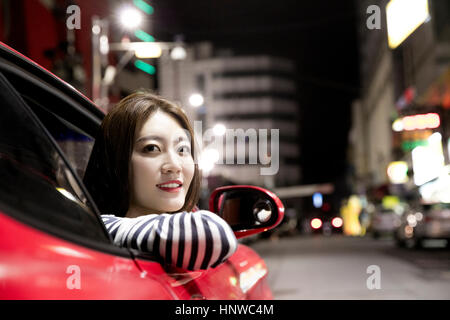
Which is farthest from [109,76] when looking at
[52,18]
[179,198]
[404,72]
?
[404,72]

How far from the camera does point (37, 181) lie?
4.15ft

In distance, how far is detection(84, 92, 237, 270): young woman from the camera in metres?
1.52

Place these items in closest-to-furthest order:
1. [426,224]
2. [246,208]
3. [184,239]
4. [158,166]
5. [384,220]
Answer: [184,239]
[158,166]
[246,208]
[426,224]
[384,220]

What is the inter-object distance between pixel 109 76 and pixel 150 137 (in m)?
16.7

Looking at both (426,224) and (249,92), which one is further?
(249,92)

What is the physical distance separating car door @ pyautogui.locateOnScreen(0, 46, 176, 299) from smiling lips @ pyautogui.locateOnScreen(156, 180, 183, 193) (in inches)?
14.7

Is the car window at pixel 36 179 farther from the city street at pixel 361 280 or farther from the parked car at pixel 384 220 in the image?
the parked car at pixel 384 220

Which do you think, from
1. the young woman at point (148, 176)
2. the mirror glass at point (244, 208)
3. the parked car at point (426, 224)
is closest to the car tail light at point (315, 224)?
the mirror glass at point (244, 208)

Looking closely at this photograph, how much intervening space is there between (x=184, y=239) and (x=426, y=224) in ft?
63.4

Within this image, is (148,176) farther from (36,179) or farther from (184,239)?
(36,179)

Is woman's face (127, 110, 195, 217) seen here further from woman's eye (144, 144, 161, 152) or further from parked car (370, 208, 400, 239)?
parked car (370, 208, 400, 239)

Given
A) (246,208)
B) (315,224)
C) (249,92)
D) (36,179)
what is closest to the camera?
(36,179)

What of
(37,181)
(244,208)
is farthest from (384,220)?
(37,181)

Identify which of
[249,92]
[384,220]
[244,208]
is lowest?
[244,208]
